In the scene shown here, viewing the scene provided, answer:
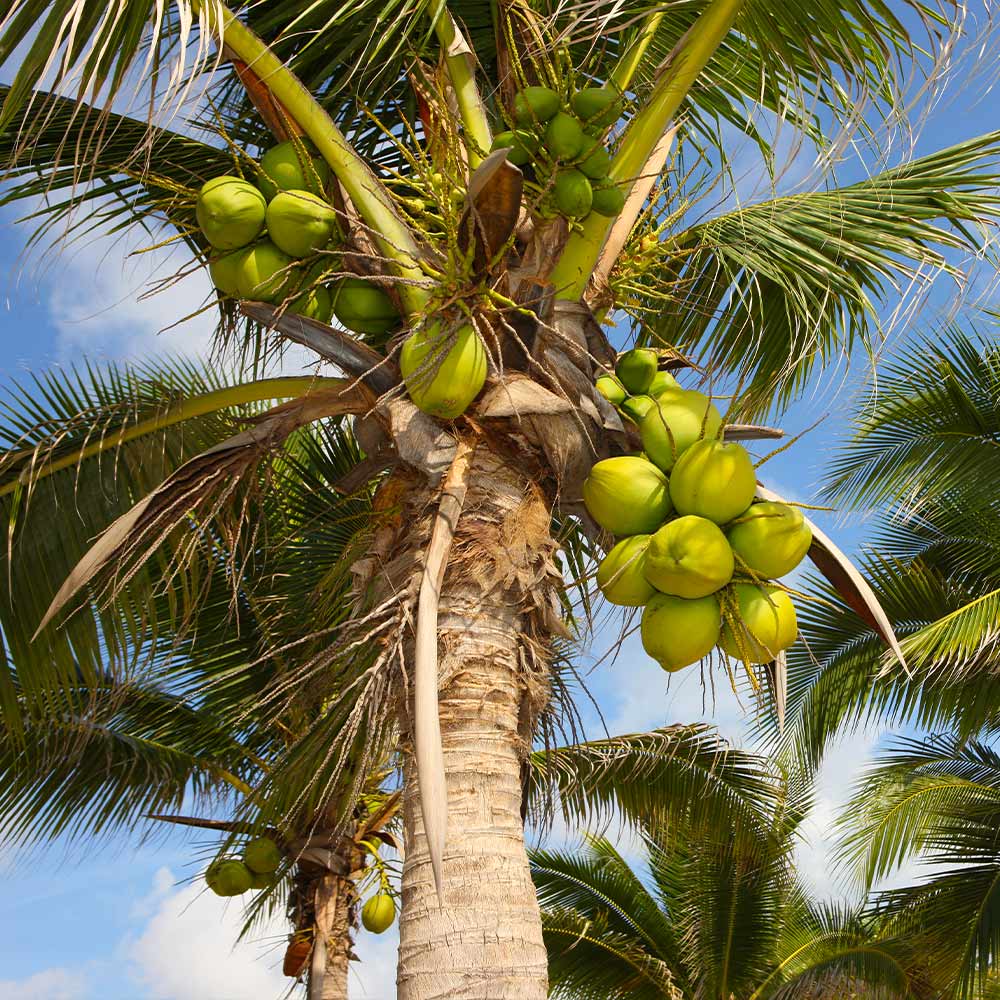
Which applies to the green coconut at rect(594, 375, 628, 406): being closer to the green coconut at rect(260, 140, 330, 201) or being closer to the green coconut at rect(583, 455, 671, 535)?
the green coconut at rect(583, 455, 671, 535)

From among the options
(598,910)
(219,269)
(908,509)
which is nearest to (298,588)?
(219,269)

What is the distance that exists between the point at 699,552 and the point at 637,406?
0.61 meters

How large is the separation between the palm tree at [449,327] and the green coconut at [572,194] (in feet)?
0.18

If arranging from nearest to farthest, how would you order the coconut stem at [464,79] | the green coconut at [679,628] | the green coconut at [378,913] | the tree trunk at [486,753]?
the tree trunk at [486,753] → the green coconut at [679,628] → the coconut stem at [464,79] → the green coconut at [378,913]

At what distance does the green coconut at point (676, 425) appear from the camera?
2.54 metres

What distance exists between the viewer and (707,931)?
11.0 meters

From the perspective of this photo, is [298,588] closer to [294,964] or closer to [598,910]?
[294,964]

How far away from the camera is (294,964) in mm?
7391

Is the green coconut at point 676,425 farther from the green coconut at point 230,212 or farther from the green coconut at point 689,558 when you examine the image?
the green coconut at point 230,212

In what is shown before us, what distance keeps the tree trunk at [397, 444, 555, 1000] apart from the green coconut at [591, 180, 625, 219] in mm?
672

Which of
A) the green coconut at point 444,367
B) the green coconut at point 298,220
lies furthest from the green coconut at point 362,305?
the green coconut at point 444,367

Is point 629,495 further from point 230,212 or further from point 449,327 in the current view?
point 230,212

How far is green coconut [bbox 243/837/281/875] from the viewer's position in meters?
7.12

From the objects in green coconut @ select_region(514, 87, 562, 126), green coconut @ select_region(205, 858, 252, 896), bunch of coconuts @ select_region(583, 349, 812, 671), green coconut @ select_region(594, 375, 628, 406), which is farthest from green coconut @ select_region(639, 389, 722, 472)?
green coconut @ select_region(205, 858, 252, 896)
